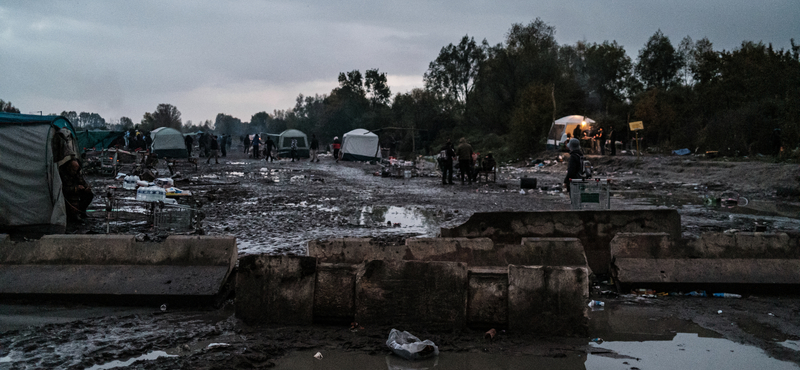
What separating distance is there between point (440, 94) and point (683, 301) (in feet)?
229

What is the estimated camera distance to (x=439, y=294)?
185 inches

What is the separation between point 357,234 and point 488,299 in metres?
5.13

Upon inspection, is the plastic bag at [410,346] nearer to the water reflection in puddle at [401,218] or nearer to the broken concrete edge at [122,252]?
the broken concrete edge at [122,252]

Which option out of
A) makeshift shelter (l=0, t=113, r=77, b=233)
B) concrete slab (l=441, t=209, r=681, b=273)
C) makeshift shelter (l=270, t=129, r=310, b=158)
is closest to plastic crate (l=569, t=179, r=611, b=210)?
concrete slab (l=441, t=209, r=681, b=273)

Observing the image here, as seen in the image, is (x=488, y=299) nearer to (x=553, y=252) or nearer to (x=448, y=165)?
(x=553, y=252)

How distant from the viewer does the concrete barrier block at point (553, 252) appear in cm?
584

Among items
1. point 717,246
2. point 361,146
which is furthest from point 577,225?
point 361,146

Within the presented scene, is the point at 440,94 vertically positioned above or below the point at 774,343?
above

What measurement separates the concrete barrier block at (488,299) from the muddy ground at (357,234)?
0.49 feet

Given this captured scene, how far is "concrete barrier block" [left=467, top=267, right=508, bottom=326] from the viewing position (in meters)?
4.70

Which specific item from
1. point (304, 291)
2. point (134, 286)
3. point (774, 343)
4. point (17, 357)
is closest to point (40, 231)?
point (134, 286)

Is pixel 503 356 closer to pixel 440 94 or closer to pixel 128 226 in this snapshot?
pixel 128 226

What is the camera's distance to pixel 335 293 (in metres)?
4.86

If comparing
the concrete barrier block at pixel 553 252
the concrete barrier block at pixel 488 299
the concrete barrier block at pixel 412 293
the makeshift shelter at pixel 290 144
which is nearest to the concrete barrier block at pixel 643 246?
the concrete barrier block at pixel 553 252
